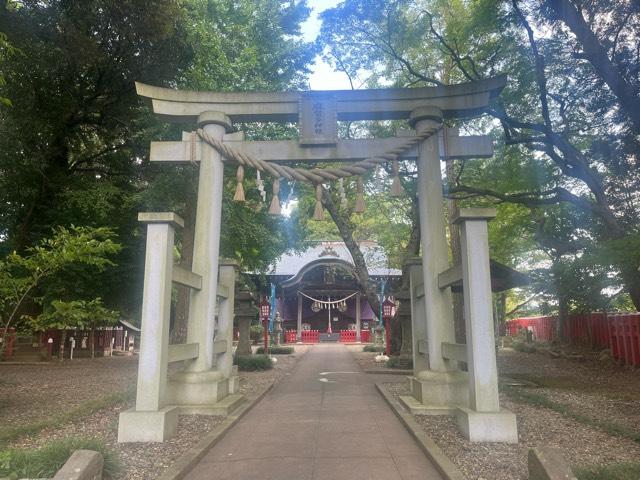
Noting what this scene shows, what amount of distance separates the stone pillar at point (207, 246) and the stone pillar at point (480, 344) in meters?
3.91

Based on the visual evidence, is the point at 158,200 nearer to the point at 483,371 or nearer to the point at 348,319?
the point at 483,371

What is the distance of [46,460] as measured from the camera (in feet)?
13.1

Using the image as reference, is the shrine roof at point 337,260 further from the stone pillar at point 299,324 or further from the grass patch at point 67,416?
the grass patch at point 67,416

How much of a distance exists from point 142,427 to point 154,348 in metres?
0.89

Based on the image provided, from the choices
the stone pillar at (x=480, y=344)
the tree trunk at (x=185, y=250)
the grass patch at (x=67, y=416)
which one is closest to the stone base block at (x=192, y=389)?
the grass patch at (x=67, y=416)

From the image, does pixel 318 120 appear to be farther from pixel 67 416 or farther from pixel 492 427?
pixel 67 416

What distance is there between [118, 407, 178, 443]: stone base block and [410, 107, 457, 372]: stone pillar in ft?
13.0

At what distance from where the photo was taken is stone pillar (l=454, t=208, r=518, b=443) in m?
5.33

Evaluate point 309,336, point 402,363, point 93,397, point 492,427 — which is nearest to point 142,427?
point 492,427

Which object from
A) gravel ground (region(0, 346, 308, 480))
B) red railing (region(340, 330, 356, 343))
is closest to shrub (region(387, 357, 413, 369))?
gravel ground (region(0, 346, 308, 480))

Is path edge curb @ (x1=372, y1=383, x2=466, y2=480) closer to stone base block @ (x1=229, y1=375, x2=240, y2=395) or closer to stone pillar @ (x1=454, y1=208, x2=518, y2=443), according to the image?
stone pillar @ (x1=454, y1=208, x2=518, y2=443)

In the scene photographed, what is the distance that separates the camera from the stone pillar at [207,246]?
746cm

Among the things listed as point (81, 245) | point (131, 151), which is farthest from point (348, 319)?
point (81, 245)

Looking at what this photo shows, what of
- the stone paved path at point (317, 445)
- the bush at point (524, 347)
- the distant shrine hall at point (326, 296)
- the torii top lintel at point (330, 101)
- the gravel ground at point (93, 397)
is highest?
the torii top lintel at point (330, 101)
